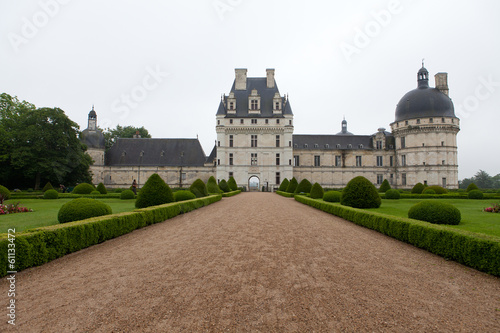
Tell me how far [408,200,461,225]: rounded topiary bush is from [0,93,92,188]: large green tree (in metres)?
34.6

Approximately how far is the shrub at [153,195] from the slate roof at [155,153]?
105 feet

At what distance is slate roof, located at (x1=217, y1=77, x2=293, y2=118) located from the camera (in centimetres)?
4534

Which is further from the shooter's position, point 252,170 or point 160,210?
point 252,170

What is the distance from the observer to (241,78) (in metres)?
48.5

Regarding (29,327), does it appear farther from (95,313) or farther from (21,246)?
(21,246)

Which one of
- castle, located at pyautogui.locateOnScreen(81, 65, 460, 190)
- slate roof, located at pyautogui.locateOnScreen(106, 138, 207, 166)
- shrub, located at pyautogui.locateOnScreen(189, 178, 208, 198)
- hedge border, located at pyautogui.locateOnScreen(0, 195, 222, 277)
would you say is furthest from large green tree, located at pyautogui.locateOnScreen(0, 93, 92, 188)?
hedge border, located at pyautogui.locateOnScreen(0, 195, 222, 277)

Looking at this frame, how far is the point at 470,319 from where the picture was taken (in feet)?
11.6

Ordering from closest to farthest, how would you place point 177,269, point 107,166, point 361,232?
1. point 177,269
2. point 361,232
3. point 107,166

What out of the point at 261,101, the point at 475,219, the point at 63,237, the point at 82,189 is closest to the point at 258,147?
the point at 261,101

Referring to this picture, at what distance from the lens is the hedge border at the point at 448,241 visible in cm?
539

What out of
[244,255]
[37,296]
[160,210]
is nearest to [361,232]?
[244,255]

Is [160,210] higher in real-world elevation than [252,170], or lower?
lower

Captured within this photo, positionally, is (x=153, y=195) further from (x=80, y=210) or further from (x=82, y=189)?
(x=82, y=189)

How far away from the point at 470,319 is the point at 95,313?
4.66 metres
